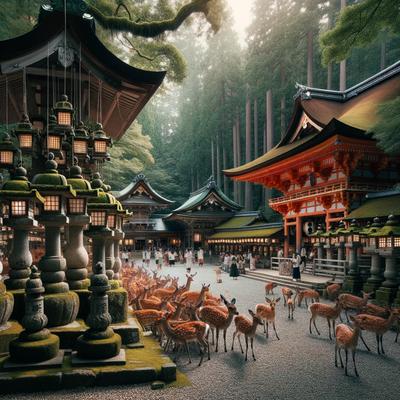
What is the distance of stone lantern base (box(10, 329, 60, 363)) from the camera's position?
532 cm

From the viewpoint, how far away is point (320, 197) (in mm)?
19719

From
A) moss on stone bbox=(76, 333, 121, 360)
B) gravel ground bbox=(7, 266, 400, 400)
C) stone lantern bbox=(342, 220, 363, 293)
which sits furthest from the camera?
stone lantern bbox=(342, 220, 363, 293)

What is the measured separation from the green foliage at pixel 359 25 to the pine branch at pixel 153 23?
6799mm

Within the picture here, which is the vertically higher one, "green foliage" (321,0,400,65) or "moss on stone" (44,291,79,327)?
"green foliage" (321,0,400,65)

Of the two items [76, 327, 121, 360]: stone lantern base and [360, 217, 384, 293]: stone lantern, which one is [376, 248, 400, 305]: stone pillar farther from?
[76, 327, 121, 360]: stone lantern base

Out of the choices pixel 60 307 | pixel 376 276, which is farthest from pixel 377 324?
pixel 60 307

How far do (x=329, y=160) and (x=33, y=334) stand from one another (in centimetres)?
1758

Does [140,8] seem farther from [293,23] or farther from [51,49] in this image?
[293,23]

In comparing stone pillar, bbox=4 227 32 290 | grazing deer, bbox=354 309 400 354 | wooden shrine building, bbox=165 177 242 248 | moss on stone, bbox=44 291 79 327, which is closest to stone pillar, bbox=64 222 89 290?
moss on stone, bbox=44 291 79 327

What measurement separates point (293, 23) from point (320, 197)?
60.0 feet

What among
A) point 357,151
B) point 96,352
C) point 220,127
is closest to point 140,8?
point 357,151

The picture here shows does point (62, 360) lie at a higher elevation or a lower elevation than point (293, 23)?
lower

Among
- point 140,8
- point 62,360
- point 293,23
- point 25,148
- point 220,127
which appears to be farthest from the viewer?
point 220,127

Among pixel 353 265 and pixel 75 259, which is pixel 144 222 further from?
pixel 75 259
